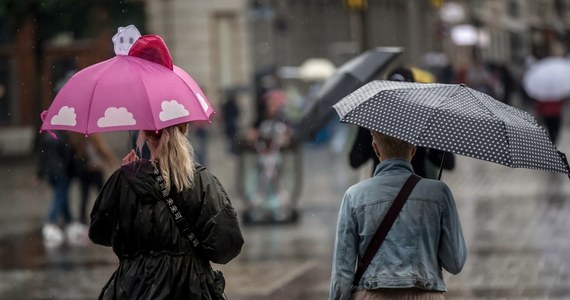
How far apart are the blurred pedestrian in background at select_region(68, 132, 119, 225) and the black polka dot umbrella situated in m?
9.96

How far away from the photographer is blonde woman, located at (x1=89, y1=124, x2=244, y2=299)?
4.93m

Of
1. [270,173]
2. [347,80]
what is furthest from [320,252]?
[347,80]

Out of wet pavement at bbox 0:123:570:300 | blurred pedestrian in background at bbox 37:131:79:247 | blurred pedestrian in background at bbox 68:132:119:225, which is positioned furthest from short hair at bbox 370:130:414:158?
blurred pedestrian in background at bbox 37:131:79:247

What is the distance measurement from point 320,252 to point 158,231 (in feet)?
27.3

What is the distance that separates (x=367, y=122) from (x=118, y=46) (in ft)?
3.75

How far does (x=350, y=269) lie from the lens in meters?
5.00

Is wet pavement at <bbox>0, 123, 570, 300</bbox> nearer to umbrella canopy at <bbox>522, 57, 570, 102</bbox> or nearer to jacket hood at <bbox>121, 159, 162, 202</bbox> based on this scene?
umbrella canopy at <bbox>522, 57, 570, 102</bbox>

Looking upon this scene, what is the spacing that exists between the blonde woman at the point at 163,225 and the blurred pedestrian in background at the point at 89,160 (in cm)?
992

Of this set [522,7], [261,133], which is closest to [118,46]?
[261,133]

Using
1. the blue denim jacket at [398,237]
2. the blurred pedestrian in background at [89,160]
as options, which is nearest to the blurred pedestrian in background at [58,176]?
the blurred pedestrian in background at [89,160]

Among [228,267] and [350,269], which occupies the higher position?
[350,269]

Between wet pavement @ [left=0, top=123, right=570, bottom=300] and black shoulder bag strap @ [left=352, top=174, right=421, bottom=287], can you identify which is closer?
black shoulder bag strap @ [left=352, top=174, right=421, bottom=287]

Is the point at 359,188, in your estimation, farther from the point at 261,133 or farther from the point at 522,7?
the point at 522,7

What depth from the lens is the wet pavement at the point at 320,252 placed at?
10625 mm
